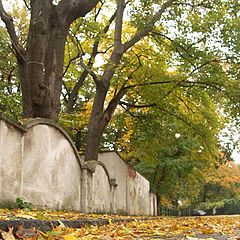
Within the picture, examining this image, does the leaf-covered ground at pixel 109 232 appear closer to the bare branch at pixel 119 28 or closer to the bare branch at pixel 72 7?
the bare branch at pixel 72 7

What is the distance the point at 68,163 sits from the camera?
417 inches

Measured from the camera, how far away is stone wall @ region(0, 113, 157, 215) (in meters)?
7.02

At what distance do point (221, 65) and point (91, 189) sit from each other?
728 cm

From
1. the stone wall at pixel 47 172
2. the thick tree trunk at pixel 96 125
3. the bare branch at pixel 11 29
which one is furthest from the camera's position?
the thick tree trunk at pixel 96 125

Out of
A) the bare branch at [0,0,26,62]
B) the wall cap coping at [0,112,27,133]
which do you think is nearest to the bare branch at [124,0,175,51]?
the bare branch at [0,0,26,62]

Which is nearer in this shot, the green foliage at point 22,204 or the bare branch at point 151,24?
the green foliage at point 22,204

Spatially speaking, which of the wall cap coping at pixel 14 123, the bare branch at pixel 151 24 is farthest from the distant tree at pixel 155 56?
the wall cap coping at pixel 14 123

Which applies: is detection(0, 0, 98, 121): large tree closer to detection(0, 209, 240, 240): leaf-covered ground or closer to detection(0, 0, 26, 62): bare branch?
detection(0, 0, 26, 62): bare branch

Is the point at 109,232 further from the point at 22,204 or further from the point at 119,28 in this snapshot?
the point at 119,28

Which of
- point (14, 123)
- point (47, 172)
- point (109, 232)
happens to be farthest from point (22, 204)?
point (109, 232)

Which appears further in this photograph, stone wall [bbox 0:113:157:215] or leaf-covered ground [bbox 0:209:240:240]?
stone wall [bbox 0:113:157:215]

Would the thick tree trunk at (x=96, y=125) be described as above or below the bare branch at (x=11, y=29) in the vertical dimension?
below

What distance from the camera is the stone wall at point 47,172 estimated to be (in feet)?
23.0

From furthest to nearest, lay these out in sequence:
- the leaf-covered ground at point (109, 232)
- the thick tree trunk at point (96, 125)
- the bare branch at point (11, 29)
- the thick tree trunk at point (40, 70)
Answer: the thick tree trunk at point (96, 125) → the bare branch at point (11, 29) → the thick tree trunk at point (40, 70) → the leaf-covered ground at point (109, 232)
